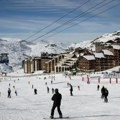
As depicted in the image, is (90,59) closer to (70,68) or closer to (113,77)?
(70,68)

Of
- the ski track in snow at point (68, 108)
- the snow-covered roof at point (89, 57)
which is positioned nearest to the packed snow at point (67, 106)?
the ski track in snow at point (68, 108)

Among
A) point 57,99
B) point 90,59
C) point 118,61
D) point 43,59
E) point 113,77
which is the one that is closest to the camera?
point 57,99

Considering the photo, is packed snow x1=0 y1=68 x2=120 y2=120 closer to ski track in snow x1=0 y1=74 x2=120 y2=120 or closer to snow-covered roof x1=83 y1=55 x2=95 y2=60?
ski track in snow x1=0 y1=74 x2=120 y2=120

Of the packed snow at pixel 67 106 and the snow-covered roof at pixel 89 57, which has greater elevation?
the snow-covered roof at pixel 89 57

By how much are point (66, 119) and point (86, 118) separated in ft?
3.61

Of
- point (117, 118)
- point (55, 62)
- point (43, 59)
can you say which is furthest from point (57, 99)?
point (43, 59)

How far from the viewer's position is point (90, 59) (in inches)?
4870

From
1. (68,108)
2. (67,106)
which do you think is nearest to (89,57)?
(67,106)

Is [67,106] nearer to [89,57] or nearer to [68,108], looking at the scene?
[68,108]

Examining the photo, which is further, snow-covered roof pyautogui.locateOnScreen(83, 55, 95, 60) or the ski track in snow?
snow-covered roof pyautogui.locateOnScreen(83, 55, 95, 60)

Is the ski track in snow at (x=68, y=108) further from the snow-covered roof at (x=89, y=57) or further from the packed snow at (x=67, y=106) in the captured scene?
the snow-covered roof at (x=89, y=57)

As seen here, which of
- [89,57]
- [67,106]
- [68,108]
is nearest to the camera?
[68,108]

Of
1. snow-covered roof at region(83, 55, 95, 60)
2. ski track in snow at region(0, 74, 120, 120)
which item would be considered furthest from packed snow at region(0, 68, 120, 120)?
snow-covered roof at region(83, 55, 95, 60)

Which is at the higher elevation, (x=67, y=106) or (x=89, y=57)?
(x=89, y=57)
